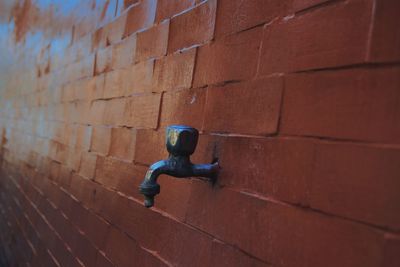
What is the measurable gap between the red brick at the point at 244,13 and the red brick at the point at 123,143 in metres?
0.74

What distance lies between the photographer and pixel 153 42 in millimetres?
1938

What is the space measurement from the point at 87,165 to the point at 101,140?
0.25 meters

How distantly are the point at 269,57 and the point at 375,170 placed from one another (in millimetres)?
448

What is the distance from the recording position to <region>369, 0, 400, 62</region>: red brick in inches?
34.5

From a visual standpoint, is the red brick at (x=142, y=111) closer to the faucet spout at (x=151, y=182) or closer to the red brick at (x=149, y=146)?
the red brick at (x=149, y=146)

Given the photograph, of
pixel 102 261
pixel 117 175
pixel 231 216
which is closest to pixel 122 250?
pixel 102 261

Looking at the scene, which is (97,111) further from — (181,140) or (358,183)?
(358,183)

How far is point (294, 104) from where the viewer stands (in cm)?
110

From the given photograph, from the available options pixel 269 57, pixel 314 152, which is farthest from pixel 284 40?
pixel 314 152

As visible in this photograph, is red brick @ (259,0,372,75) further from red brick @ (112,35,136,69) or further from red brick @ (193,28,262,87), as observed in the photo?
red brick @ (112,35,136,69)

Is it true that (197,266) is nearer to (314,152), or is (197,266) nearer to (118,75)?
(314,152)

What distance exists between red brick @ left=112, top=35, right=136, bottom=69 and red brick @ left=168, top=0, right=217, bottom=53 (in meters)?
0.40

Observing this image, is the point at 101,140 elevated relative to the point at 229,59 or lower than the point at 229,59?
lower

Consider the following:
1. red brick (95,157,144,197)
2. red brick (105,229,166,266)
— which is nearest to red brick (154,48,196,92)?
red brick (95,157,144,197)
